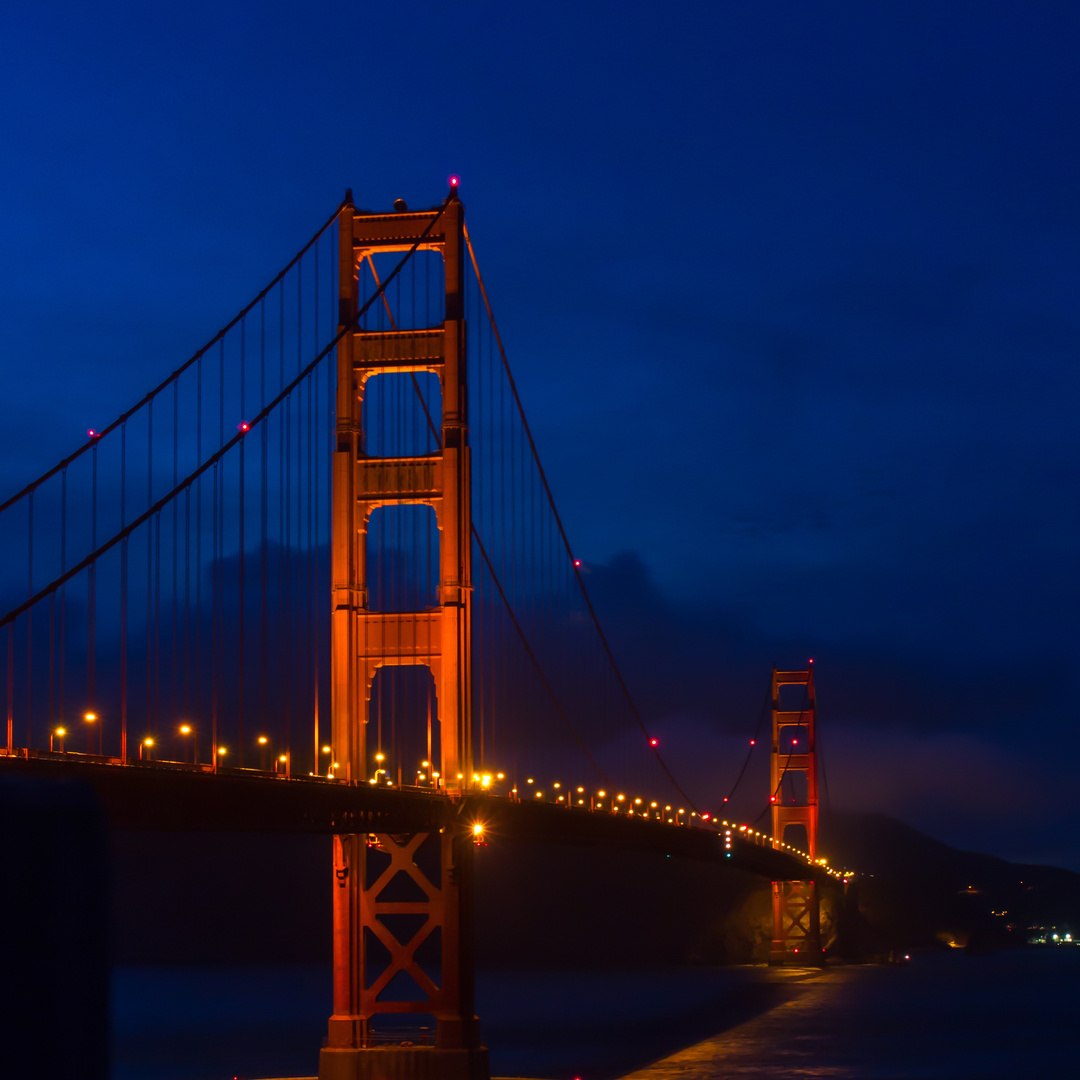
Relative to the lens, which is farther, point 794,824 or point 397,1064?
point 794,824

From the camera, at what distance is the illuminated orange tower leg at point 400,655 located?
32312mm

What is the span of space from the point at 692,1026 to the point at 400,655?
3308 cm

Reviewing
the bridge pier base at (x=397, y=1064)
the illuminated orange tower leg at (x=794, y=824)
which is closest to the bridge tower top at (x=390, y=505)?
the bridge pier base at (x=397, y=1064)

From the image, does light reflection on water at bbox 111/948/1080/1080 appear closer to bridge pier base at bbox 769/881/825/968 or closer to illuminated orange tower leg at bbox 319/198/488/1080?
bridge pier base at bbox 769/881/825/968

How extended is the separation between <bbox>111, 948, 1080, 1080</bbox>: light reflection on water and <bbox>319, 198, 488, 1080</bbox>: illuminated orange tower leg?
6.41m

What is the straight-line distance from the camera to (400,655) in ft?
111

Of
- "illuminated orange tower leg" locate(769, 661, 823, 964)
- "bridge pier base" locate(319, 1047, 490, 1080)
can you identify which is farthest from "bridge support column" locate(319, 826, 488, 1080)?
"illuminated orange tower leg" locate(769, 661, 823, 964)

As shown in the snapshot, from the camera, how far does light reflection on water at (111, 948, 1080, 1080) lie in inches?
1906

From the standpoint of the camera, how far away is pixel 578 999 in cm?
8812

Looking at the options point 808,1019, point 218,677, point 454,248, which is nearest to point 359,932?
point 218,677

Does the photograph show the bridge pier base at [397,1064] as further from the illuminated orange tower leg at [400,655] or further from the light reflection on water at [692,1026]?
the light reflection on water at [692,1026]

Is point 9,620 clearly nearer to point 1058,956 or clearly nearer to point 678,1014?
point 678,1014

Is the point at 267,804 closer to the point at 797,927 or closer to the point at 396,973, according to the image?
the point at 396,973

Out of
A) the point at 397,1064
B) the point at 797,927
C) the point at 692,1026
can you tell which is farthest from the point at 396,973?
the point at 797,927
